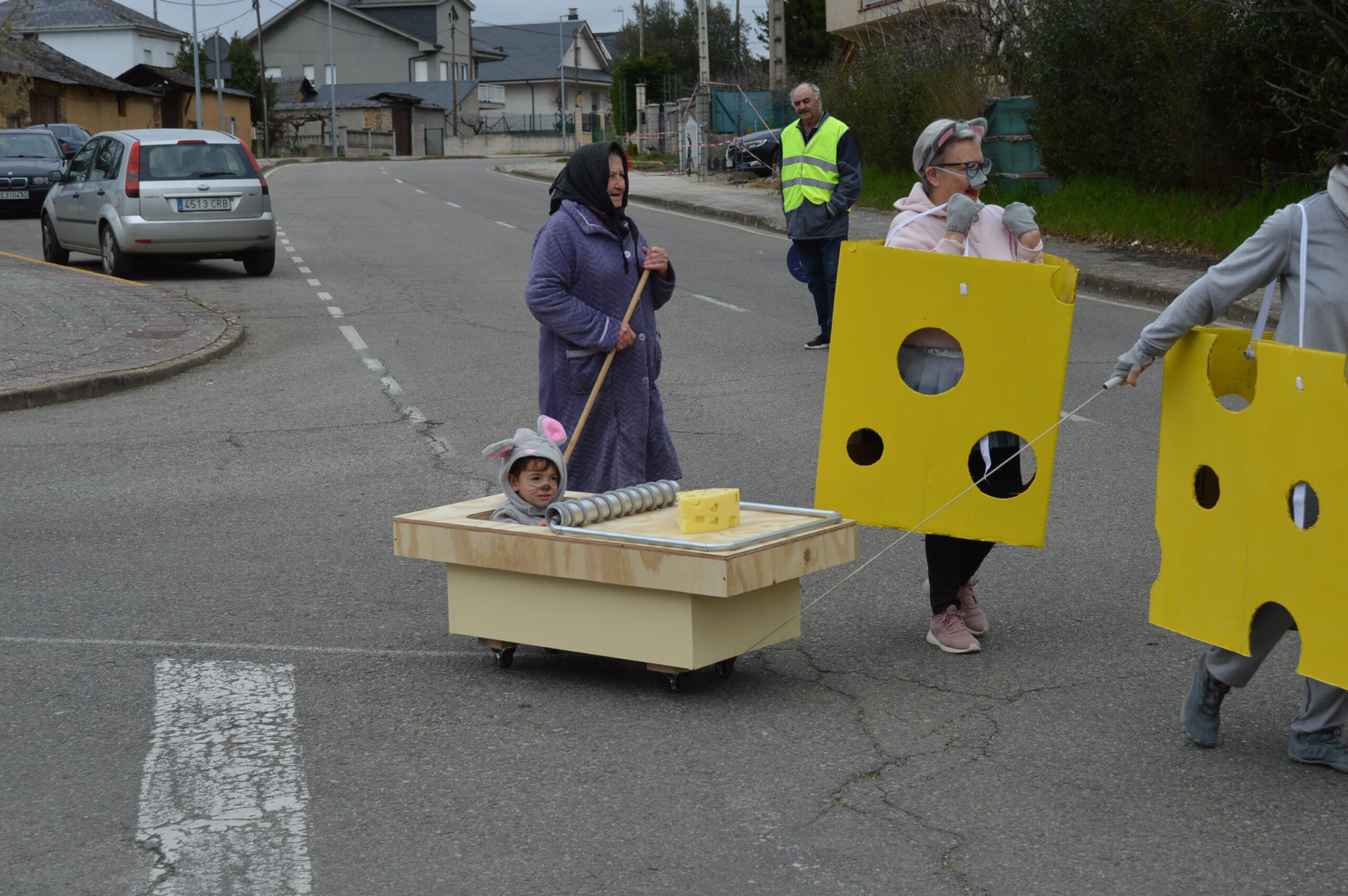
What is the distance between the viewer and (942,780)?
3945 mm

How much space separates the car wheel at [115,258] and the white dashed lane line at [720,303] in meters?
6.75

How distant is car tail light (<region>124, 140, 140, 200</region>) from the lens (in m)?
16.5

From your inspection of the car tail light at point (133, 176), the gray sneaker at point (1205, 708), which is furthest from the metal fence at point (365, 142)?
the gray sneaker at point (1205, 708)

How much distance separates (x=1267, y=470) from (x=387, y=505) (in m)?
4.60

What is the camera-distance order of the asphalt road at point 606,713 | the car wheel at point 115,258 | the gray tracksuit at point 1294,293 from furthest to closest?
1. the car wheel at point 115,258
2. the gray tracksuit at point 1294,293
3. the asphalt road at point 606,713

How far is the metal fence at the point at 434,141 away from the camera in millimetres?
90000

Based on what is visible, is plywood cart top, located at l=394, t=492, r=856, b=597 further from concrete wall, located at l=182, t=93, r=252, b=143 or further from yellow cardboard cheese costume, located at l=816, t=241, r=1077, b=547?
concrete wall, located at l=182, t=93, r=252, b=143

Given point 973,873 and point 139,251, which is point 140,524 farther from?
point 139,251

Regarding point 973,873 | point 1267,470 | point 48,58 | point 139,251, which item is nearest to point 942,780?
point 973,873

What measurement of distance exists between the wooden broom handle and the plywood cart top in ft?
1.03

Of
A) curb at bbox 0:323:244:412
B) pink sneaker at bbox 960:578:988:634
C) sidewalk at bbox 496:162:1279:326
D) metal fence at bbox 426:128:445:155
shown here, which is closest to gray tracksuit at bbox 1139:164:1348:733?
pink sneaker at bbox 960:578:988:634

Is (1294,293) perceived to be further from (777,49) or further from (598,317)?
(777,49)

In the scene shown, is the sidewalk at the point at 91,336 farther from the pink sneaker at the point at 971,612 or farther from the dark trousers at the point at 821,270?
the pink sneaker at the point at 971,612

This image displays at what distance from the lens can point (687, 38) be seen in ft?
338
